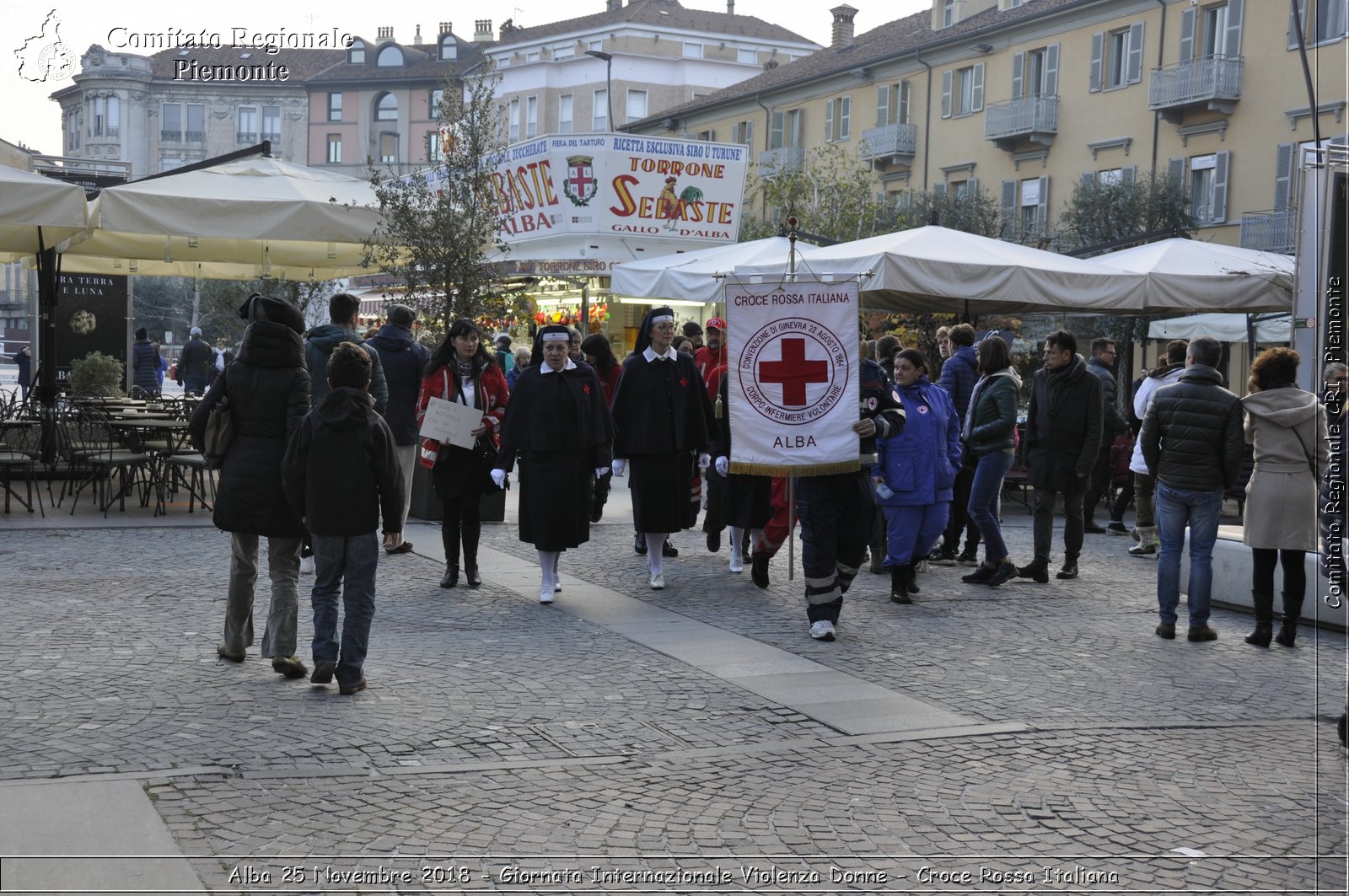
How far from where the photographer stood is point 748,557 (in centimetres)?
1166

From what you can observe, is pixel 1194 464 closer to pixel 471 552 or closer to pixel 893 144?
pixel 471 552

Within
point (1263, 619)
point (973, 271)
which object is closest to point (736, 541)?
point (1263, 619)

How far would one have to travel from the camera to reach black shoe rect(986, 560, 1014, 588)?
1073cm

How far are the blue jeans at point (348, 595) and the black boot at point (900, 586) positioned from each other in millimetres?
4201

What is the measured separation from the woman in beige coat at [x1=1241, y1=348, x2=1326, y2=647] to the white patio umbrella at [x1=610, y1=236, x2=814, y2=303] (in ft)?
28.6

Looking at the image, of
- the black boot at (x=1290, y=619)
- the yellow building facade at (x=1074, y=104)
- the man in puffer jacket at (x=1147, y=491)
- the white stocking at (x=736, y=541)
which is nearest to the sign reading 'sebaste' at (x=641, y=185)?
the yellow building facade at (x=1074, y=104)

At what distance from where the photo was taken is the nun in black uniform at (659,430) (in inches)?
402

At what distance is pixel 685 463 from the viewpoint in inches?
410

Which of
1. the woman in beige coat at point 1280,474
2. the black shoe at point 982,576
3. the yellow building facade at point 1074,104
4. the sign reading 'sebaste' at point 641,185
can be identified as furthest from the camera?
the yellow building facade at point 1074,104

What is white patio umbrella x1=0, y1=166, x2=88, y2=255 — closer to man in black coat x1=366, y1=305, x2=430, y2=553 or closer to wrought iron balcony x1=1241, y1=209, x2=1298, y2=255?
man in black coat x1=366, y1=305, x2=430, y2=553

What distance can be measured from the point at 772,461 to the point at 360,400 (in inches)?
129

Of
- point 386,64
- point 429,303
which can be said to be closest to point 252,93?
point 386,64

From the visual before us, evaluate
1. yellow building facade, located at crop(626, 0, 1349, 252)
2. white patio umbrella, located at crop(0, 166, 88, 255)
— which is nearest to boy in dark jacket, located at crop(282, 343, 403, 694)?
white patio umbrella, located at crop(0, 166, 88, 255)

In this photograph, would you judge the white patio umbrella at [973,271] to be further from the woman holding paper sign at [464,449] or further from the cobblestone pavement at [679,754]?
the cobblestone pavement at [679,754]
